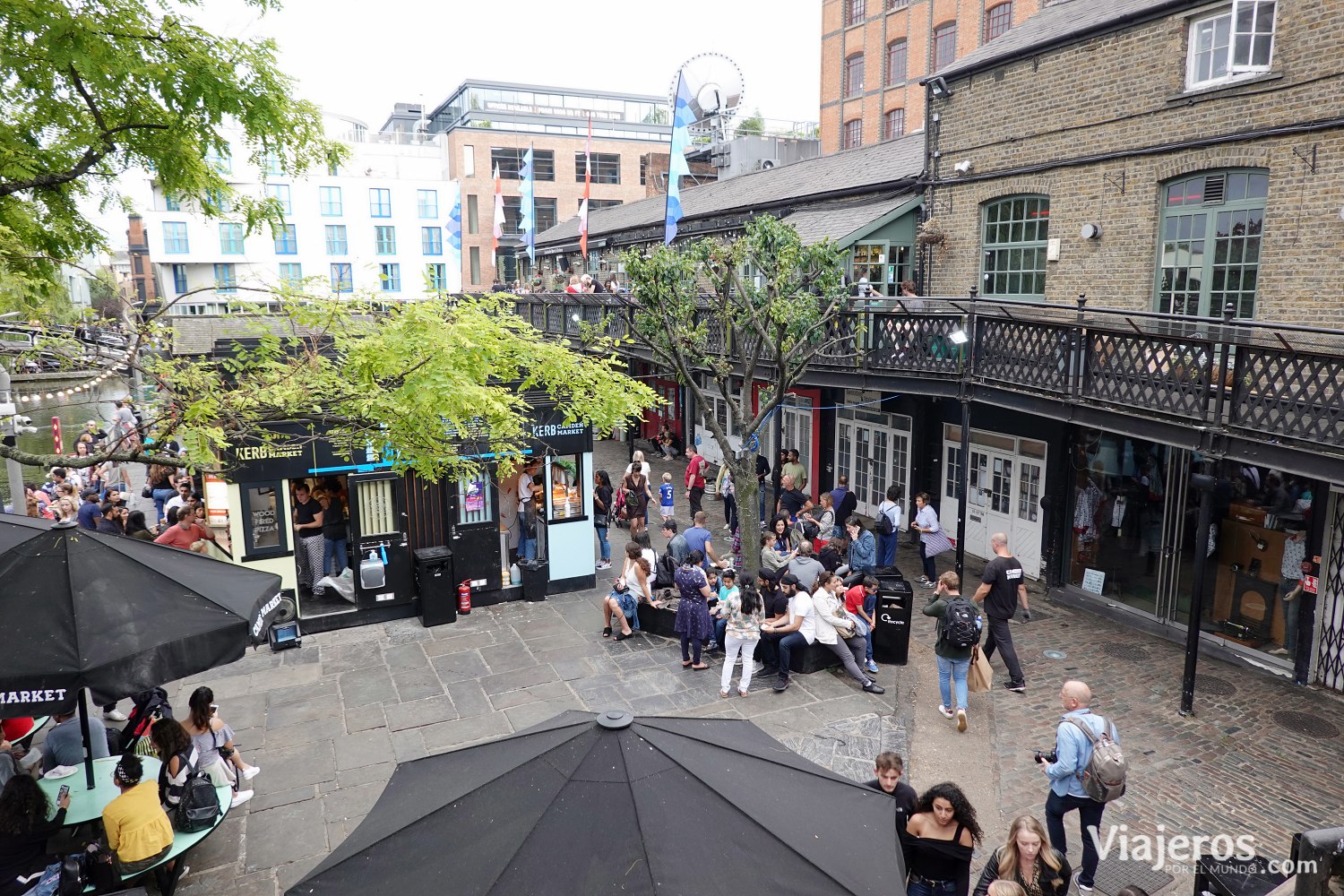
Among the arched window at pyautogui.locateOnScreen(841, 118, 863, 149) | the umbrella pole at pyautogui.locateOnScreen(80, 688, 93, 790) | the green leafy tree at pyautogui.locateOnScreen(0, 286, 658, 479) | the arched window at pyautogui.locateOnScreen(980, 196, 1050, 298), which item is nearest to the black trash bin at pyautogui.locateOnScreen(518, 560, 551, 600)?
the green leafy tree at pyautogui.locateOnScreen(0, 286, 658, 479)

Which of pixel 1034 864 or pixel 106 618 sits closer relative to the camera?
pixel 1034 864

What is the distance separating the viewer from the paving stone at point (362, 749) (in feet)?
28.5

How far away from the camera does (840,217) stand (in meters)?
17.7

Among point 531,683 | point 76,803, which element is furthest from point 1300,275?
point 76,803

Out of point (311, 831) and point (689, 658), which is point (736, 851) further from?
point (689, 658)

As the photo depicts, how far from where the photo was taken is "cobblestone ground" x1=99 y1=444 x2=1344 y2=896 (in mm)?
7570

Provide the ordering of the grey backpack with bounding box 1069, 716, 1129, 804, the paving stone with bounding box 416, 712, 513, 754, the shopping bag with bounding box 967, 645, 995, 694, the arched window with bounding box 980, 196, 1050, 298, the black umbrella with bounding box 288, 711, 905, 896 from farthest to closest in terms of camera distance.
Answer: the arched window with bounding box 980, 196, 1050, 298, the shopping bag with bounding box 967, 645, 995, 694, the paving stone with bounding box 416, 712, 513, 754, the grey backpack with bounding box 1069, 716, 1129, 804, the black umbrella with bounding box 288, 711, 905, 896

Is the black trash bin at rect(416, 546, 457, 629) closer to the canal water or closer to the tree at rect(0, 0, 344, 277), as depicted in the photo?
the tree at rect(0, 0, 344, 277)

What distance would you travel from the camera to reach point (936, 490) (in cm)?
1681

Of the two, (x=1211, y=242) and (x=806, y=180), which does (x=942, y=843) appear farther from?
(x=806, y=180)

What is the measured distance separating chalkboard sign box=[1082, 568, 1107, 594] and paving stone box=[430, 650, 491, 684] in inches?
364

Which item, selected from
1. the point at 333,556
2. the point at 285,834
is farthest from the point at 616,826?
the point at 333,556

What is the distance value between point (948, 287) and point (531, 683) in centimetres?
1075

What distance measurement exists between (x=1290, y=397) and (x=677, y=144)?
1108cm
